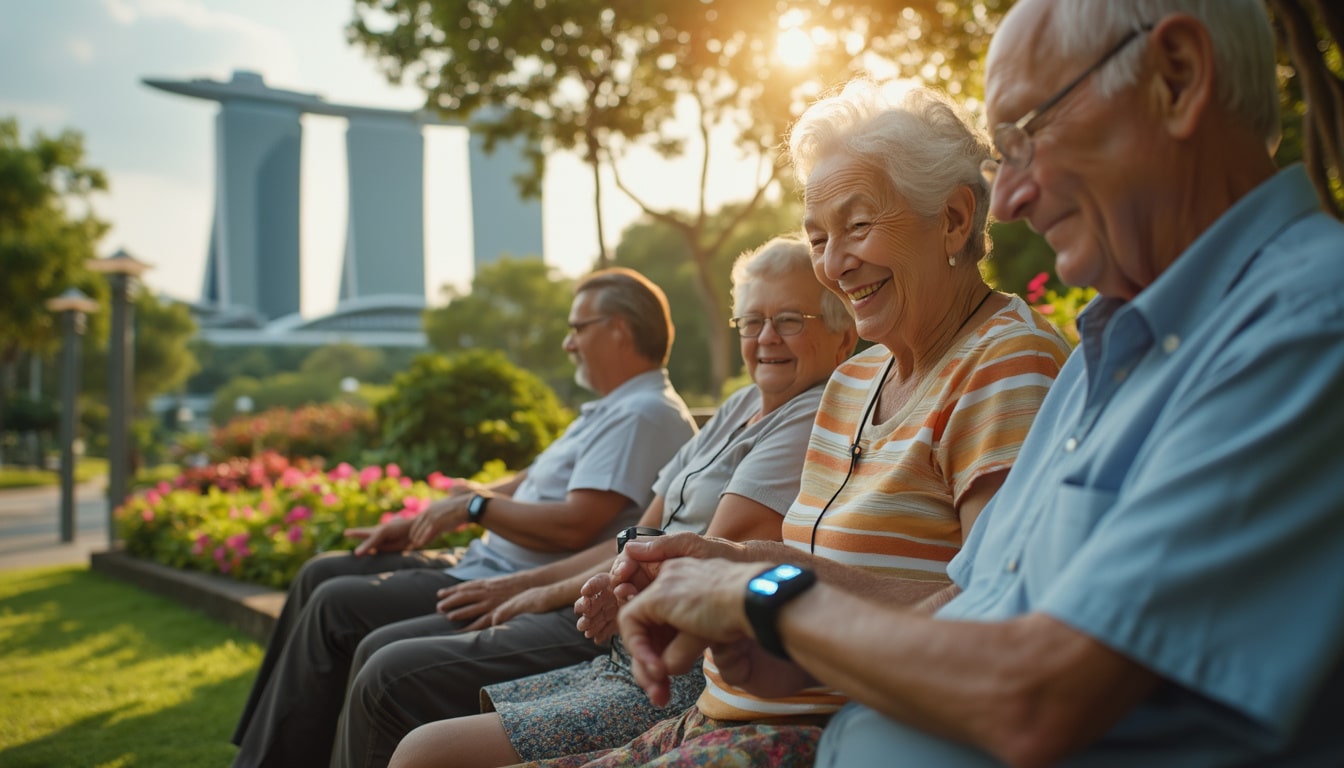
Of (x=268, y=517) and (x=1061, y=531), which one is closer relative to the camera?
(x=1061, y=531)

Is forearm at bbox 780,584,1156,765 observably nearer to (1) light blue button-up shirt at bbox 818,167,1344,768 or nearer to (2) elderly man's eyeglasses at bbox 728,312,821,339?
(1) light blue button-up shirt at bbox 818,167,1344,768

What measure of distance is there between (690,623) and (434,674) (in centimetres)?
148

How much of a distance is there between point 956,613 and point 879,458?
0.56m

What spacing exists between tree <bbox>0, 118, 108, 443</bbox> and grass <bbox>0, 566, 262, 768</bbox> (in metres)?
18.9

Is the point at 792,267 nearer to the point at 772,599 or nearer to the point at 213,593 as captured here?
the point at 772,599

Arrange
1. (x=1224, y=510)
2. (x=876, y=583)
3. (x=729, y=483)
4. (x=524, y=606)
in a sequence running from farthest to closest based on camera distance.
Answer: (x=524, y=606), (x=729, y=483), (x=876, y=583), (x=1224, y=510)

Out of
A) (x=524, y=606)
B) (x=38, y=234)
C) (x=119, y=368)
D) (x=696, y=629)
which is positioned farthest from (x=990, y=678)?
(x=38, y=234)

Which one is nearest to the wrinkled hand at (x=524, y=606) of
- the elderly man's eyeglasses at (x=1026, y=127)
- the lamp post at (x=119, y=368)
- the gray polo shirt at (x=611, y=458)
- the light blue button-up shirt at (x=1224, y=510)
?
the gray polo shirt at (x=611, y=458)

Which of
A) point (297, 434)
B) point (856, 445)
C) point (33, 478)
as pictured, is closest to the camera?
point (856, 445)

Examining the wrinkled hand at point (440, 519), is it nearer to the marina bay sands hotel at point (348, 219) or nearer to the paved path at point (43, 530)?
the paved path at point (43, 530)

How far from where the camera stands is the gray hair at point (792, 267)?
272 cm

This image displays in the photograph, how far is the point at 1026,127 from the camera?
1.27 m

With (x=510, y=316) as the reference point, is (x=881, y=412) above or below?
below

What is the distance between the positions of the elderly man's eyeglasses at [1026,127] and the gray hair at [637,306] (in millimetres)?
2410
